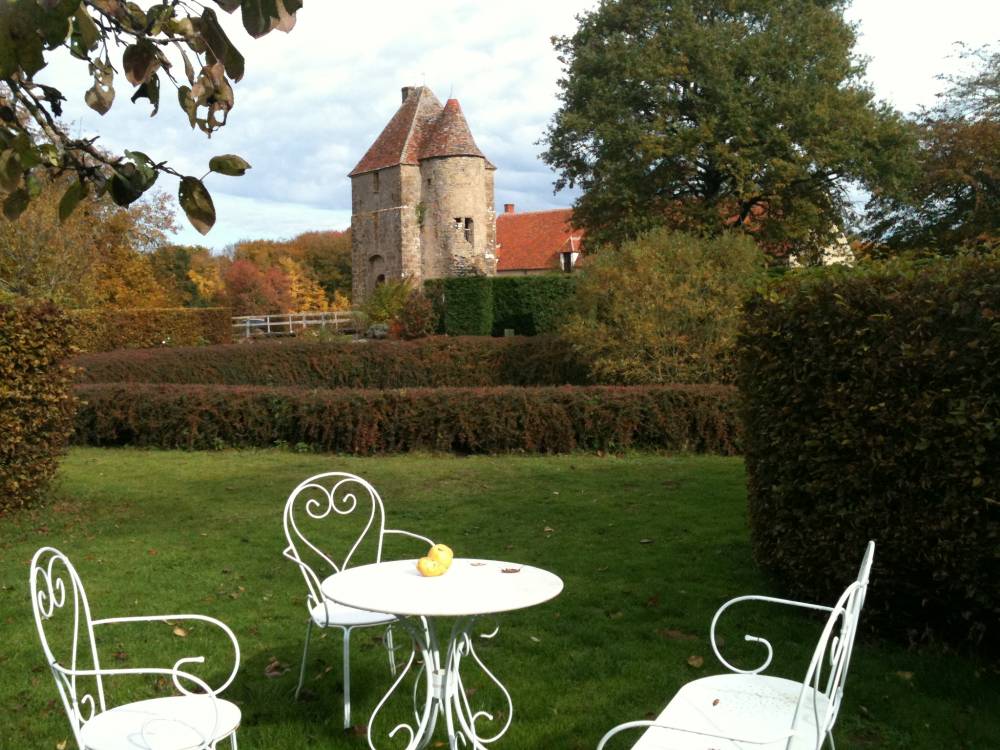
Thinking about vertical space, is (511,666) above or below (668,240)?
below

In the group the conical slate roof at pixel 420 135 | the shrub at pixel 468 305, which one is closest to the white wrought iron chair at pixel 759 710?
the shrub at pixel 468 305

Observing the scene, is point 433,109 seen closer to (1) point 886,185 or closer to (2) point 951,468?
(1) point 886,185

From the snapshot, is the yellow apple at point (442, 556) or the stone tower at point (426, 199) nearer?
the yellow apple at point (442, 556)

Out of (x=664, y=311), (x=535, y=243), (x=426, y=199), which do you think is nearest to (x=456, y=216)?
(x=426, y=199)

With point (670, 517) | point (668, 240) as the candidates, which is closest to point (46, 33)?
point (670, 517)

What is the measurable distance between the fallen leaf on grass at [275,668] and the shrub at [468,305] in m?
27.7

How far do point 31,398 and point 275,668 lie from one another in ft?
16.0

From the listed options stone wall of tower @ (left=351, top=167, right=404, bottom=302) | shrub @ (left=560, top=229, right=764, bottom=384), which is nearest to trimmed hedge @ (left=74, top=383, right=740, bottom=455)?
shrub @ (left=560, top=229, right=764, bottom=384)

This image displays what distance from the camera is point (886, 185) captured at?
2841cm

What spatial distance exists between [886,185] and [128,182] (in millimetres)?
29680

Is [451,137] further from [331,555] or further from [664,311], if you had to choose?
[331,555]

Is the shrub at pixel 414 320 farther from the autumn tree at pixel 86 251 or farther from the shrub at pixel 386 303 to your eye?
the autumn tree at pixel 86 251

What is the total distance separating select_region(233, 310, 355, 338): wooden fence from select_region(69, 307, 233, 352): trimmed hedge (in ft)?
24.8

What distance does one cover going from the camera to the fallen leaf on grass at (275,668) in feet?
15.4
